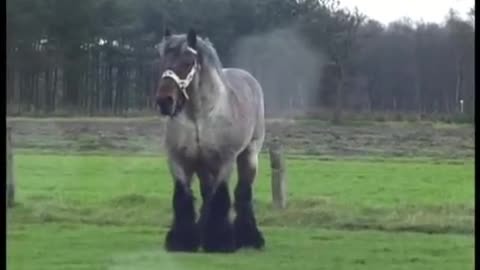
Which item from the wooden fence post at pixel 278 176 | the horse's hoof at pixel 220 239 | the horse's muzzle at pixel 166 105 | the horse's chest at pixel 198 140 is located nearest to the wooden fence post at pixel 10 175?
the horse's muzzle at pixel 166 105

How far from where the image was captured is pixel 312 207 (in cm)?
350

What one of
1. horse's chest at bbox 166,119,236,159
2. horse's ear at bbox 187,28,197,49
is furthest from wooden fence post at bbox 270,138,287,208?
horse's ear at bbox 187,28,197,49

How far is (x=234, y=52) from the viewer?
3428 millimetres

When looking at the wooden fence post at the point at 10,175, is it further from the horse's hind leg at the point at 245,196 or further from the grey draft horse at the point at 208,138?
the horse's hind leg at the point at 245,196

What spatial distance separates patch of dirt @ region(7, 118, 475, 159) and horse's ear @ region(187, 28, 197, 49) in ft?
0.91

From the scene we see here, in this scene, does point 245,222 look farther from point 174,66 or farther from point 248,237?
point 174,66

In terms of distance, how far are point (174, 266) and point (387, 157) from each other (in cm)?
81

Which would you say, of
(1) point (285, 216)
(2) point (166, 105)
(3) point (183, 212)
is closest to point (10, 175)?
(2) point (166, 105)

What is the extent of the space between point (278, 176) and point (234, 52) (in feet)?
1.47

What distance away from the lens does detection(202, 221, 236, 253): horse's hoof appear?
3580mm

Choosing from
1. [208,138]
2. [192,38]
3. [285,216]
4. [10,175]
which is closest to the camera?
[10,175]

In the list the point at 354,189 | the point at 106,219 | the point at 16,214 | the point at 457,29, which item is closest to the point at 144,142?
the point at 106,219

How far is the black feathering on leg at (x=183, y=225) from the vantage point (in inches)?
136

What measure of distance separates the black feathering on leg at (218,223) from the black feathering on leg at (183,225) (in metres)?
0.04
